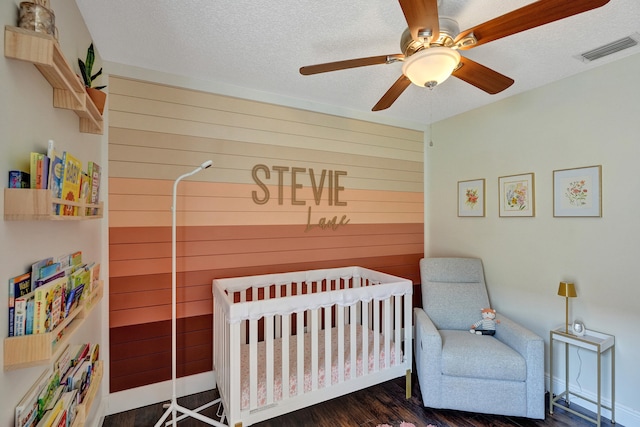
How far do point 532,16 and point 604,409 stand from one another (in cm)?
265

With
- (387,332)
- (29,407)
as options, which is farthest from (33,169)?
(387,332)

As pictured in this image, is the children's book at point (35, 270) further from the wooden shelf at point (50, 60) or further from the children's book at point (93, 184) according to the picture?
the wooden shelf at point (50, 60)

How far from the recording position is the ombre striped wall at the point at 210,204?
2170mm

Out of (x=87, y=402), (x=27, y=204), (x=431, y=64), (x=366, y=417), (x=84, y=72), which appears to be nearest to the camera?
(x=27, y=204)

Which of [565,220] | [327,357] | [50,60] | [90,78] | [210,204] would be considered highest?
[90,78]

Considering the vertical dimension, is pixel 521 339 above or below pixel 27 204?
below

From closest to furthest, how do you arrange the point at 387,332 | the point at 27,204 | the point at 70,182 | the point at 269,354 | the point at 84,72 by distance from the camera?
1. the point at 27,204
2. the point at 70,182
3. the point at 84,72
4. the point at 269,354
5. the point at 387,332

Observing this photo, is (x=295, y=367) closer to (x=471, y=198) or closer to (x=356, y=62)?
(x=356, y=62)

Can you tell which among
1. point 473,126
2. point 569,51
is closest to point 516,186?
point 473,126

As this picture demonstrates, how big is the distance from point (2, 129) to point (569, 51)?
2944 mm

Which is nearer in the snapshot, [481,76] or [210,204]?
[481,76]

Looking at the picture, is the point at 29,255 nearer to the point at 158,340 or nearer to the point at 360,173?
the point at 158,340

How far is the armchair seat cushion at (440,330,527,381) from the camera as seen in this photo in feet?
6.86

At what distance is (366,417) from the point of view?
2.15 meters
